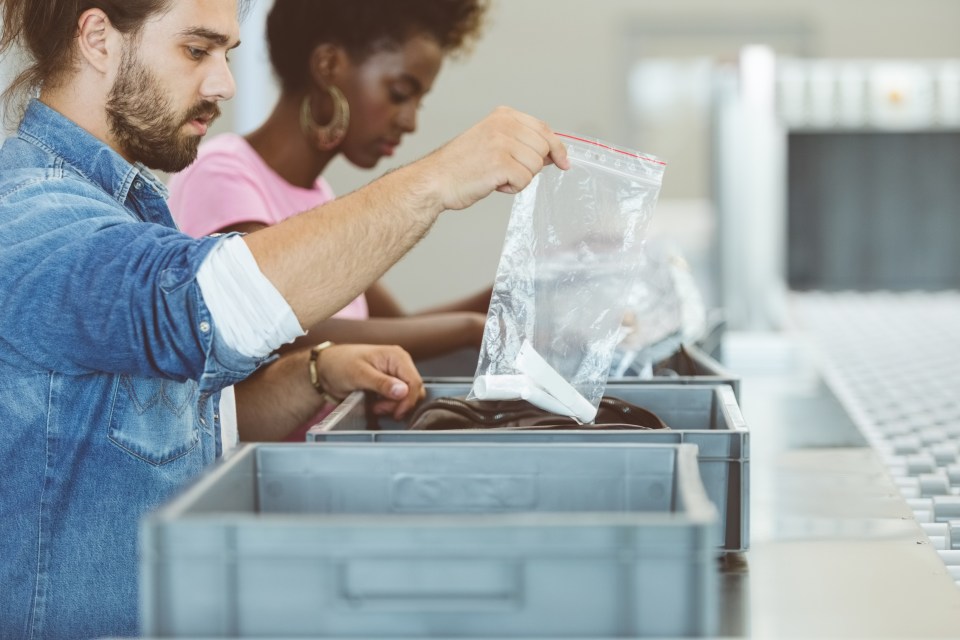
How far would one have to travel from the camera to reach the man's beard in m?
1.44

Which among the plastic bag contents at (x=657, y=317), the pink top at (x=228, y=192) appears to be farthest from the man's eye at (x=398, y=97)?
the plastic bag contents at (x=657, y=317)

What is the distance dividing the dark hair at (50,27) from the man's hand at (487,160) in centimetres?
43

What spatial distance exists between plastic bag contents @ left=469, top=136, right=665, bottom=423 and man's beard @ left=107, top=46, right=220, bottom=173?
1.49 ft

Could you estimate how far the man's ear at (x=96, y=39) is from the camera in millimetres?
Answer: 1423

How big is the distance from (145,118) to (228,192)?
586 mm

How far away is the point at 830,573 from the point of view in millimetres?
1214

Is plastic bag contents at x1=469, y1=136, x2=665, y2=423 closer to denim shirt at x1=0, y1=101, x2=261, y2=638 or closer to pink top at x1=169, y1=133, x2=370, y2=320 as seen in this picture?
denim shirt at x1=0, y1=101, x2=261, y2=638

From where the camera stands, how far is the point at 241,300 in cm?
119

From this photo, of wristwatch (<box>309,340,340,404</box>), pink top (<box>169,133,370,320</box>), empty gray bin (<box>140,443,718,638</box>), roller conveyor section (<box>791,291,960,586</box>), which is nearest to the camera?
empty gray bin (<box>140,443,718,638</box>)

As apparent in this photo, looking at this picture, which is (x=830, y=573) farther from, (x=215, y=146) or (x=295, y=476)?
(x=215, y=146)

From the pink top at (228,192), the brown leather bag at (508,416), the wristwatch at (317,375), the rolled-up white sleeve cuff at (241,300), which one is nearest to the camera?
the rolled-up white sleeve cuff at (241,300)

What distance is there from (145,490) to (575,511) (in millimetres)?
598

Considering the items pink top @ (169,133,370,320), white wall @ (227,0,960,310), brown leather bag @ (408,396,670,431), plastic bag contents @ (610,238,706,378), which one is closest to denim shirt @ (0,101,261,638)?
brown leather bag @ (408,396,670,431)

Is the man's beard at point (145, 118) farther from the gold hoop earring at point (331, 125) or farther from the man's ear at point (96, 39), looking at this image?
the gold hoop earring at point (331, 125)
